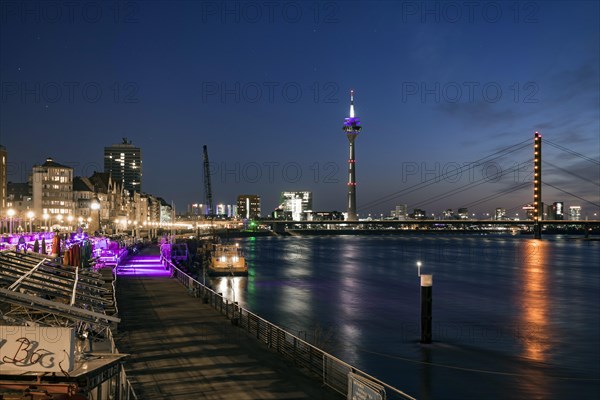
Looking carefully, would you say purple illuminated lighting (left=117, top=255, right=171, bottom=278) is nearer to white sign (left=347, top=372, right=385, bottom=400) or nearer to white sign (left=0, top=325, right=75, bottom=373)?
white sign (left=347, top=372, right=385, bottom=400)

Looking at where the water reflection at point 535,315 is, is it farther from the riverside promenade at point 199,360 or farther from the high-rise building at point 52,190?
the high-rise building at point 52,190

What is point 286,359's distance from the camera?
A: 69.6 feet

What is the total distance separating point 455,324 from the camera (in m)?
46.1

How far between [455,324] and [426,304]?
476 inches

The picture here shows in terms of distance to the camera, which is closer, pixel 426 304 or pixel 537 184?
pixel 426 304

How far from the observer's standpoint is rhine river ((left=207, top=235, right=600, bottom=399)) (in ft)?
96.1

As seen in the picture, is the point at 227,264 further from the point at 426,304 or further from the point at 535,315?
the point at 426,304

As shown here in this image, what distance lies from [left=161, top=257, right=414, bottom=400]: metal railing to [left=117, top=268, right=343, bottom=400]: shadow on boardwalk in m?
0.37

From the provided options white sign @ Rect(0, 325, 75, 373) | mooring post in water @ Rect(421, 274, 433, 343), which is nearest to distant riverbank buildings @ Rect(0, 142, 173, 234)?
mooring post in water @ Rect(421, 274, 433, 343)

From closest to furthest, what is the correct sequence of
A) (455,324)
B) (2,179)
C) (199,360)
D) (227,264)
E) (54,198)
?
1. (199,360)
2. (455,324)
3. (227,264)
4. (2,179)
5. (54,198)

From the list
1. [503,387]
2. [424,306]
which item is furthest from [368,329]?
[503,387]

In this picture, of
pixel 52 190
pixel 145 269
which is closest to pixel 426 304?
pixel 145 269

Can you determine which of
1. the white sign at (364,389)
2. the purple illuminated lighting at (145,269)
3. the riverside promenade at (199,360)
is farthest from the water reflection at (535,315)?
the purple illuminated lighting at (145,269)

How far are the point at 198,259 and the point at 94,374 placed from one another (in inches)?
3811
